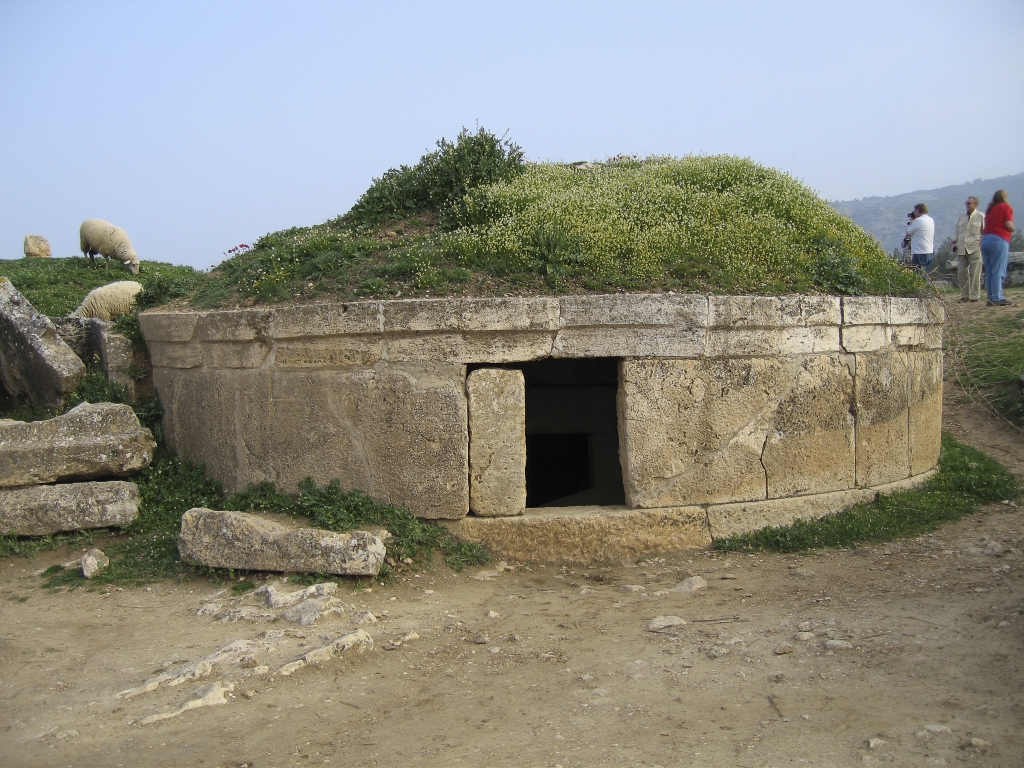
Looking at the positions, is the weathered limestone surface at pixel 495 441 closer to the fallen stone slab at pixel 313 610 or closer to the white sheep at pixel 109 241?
the fallen stone slab at pixel 313 610

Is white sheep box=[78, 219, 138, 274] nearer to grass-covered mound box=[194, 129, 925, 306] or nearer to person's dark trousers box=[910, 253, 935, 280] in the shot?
grass-covered mound box=[194, 129, 925, 306]

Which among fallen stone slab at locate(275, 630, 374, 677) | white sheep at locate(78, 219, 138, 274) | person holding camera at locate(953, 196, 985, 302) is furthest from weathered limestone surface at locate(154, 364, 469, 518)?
person holding camera at locate(953, 196, 985, 302)

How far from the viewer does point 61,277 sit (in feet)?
37.5

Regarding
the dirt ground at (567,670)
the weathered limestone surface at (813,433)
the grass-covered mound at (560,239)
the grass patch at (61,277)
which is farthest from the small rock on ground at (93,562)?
the weathered limestone surface at (813,433)

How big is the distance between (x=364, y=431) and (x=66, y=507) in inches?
94.7

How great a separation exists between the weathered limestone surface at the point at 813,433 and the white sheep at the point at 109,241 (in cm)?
1035

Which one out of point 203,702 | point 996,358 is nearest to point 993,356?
point 996,358

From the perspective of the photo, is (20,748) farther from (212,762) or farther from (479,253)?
(479,253)

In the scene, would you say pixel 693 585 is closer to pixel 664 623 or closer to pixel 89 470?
pixel 664 623

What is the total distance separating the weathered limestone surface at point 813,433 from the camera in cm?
605

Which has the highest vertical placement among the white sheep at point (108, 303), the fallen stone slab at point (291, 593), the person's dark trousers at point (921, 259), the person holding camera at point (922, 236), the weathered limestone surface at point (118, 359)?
the person holding camera at point (922, 236)

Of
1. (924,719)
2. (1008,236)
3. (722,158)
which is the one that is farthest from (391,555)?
(1008,236)

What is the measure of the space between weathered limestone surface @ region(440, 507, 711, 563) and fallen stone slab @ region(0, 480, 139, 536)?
8.35 feet

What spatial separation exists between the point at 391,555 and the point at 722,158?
5542mm
